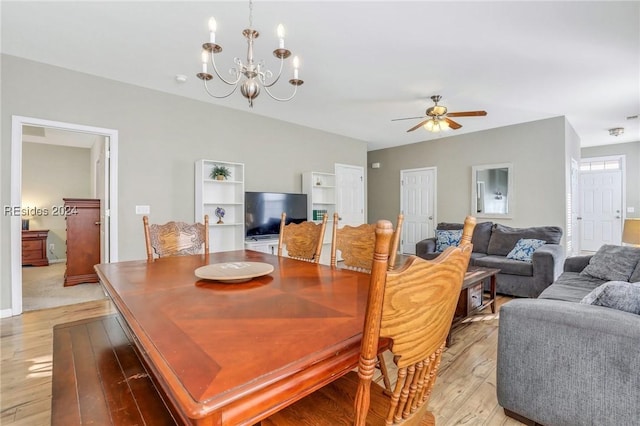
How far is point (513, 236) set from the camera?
4.58 m

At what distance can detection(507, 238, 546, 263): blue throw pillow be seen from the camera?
4.06 meters

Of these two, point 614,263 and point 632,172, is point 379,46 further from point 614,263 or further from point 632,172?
point 632,172

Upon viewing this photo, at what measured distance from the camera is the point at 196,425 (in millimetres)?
594

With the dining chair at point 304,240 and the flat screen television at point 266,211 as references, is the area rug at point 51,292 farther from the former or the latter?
the dining chair at point 304,240

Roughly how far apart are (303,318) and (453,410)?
136 cm

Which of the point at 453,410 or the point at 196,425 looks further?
the point at 453,410

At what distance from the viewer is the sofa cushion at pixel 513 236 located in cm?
435

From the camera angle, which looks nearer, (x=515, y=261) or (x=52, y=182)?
(x=515, y=261)

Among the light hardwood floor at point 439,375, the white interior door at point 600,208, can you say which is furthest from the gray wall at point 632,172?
the light hardwood floor at point 439,375

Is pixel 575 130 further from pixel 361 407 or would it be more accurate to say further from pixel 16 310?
pixel 16 310

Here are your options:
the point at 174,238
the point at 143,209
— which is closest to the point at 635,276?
the point at 174,238

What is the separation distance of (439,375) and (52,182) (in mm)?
8365

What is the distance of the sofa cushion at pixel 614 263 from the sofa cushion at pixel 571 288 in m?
0.07

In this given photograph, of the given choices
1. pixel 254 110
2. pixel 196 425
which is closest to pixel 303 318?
pixel 196 425
